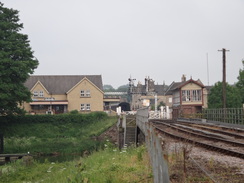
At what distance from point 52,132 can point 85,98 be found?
16.3 metres

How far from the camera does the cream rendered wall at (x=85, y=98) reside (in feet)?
219

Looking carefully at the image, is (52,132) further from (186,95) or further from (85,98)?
Answer: (186,95)

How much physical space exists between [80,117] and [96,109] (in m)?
11.8

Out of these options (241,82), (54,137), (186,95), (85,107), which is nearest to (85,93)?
(85,107)

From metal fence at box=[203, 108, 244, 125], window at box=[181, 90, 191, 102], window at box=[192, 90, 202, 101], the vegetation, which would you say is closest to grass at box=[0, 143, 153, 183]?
metal fence at box=[203, 108, 244, 125]

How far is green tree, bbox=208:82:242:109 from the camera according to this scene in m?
56.8

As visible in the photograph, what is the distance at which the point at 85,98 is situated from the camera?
66.9 meters

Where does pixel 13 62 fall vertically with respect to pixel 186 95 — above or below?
above

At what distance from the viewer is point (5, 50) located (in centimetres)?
4206

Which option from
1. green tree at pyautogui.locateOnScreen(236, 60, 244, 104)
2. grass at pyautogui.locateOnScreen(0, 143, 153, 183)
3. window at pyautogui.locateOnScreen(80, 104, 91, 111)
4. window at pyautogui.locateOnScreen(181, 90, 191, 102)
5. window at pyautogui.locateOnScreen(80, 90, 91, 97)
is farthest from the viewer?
window at pyautogui.locateOnScreen(80, 104, 91, 111)

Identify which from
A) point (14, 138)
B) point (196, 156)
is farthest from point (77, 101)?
point (196, 156)

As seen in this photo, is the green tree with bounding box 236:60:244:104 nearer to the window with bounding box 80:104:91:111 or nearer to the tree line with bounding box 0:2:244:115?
the window with bounding box 80:104:91:111

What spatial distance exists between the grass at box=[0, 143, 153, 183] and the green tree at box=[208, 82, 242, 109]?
129ft

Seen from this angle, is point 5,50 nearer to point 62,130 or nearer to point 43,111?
point 62,130
